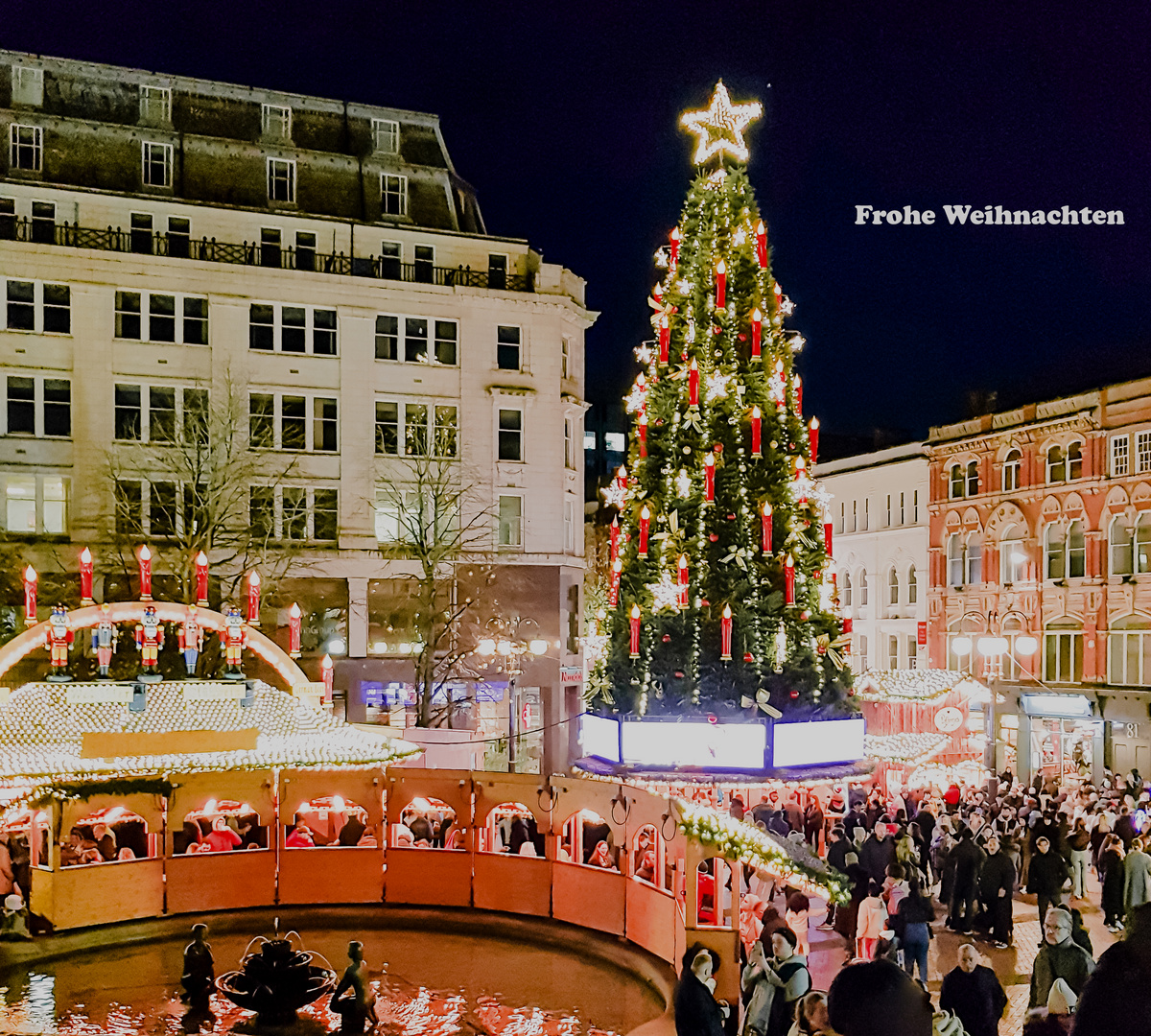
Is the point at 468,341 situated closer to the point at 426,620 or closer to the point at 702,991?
the point at 426,620

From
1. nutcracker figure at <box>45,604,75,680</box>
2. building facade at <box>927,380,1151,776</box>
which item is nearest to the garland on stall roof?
nutcracker figure at <box>45,604,75,680</box>

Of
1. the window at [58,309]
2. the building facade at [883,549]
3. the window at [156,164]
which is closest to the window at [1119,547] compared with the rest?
the building facade at [883,549]

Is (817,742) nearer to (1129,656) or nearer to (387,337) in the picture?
(1129,656)

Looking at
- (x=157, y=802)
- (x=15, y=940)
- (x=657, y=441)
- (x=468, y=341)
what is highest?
(x=468, y=341)

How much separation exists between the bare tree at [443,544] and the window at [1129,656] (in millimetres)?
19803

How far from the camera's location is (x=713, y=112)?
61.3 ft

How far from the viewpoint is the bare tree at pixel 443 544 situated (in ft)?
115

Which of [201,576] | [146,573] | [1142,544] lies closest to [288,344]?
[201,576]

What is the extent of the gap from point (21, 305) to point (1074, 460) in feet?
109

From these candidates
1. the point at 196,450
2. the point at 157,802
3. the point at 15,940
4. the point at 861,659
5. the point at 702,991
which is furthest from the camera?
the point at 861,659

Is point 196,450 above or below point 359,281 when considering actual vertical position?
below

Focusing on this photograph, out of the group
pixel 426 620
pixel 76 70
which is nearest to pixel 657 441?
pixel 426 620

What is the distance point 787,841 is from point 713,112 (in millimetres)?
11551

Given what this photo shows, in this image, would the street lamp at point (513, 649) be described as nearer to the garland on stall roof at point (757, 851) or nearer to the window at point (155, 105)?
the window at point (155, 105)
